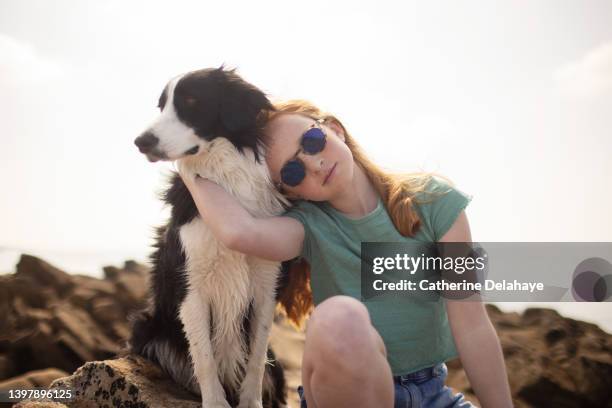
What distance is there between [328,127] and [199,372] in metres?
1.19

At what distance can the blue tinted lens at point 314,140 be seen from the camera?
2205 mm

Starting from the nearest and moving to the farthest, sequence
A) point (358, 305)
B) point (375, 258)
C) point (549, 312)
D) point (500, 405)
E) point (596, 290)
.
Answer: point (358, 305), point (500, 405), point (375, 258), point (596, 290), point (549, 312)

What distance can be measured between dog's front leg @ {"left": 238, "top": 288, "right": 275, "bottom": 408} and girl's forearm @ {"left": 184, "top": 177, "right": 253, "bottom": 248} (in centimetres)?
45

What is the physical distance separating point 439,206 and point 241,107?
920 mm

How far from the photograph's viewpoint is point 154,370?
2.70 metres

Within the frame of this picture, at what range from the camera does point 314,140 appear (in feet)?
7.25

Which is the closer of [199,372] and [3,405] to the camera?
[199,372]

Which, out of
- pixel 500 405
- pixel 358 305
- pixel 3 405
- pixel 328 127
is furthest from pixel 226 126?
pixel 3 405

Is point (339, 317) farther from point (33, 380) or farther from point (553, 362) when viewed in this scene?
point (553, 362)

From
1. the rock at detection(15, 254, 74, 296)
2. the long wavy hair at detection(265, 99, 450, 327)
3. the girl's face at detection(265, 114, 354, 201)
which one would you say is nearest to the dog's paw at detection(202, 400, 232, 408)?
the long wavy hair at detection(265, 99, 450, 327)

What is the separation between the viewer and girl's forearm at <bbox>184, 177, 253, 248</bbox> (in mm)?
2156

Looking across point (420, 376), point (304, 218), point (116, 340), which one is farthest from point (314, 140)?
point (116, 340)

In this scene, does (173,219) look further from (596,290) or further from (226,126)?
(596,290)

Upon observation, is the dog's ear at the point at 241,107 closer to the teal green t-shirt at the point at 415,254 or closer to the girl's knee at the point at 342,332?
the teal green t-shirt at the point at 415,254
